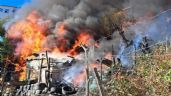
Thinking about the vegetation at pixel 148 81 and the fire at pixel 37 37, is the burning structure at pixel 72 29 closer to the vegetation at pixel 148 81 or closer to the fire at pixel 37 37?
the fire at pixel 37 37

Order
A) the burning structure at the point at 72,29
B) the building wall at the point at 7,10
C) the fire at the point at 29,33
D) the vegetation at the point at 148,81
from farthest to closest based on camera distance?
the building wall at the point at 7,10, the fire at the point at 29,33, the burning structure at the point at 72,29, the vegetation at the point at 148,81

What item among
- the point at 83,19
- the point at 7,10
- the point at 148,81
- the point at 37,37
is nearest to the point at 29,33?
the point at 37,37

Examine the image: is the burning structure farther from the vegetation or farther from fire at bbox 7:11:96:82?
the vegetation

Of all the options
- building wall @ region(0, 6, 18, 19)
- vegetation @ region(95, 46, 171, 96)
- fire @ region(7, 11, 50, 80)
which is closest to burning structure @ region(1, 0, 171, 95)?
fire @ region(7, 11, 50, 80)

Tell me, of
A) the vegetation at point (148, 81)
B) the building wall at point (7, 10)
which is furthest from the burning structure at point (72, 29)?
the vegetation at point (148, 81)

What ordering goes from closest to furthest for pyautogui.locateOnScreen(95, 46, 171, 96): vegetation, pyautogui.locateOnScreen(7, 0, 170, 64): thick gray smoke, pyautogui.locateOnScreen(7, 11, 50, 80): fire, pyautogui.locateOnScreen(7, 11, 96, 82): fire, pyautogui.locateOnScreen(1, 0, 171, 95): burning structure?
pyautogui.locateOnScreen(95, 46, 171, 96): vegetation
pyautogui.locateOnScreen(1, 0, 171, 95): burning structure
pyautogui.locateOnScreen(7, 11, 96, 82): fire
pyautogui.locateOnScreen(7, 11, 50, 80): fire
pyautogui.locateOnScreen(7, 0, 170, 64): thick gray smoke

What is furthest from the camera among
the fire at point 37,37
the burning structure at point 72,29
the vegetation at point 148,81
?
the fire at point 37,37

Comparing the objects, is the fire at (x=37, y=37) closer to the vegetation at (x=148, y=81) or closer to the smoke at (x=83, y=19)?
the smoke at (x=83, y=19)

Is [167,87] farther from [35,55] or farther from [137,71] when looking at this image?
[35,55]

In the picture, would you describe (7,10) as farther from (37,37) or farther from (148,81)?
(148,81)

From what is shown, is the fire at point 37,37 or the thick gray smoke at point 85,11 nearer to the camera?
the fire at point 37,37

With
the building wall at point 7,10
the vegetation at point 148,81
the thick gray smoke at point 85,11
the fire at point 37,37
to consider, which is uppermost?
the building wall at point 7,10

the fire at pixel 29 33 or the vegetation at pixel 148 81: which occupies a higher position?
the fire at pixel 29 33

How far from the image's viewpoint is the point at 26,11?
136ft
